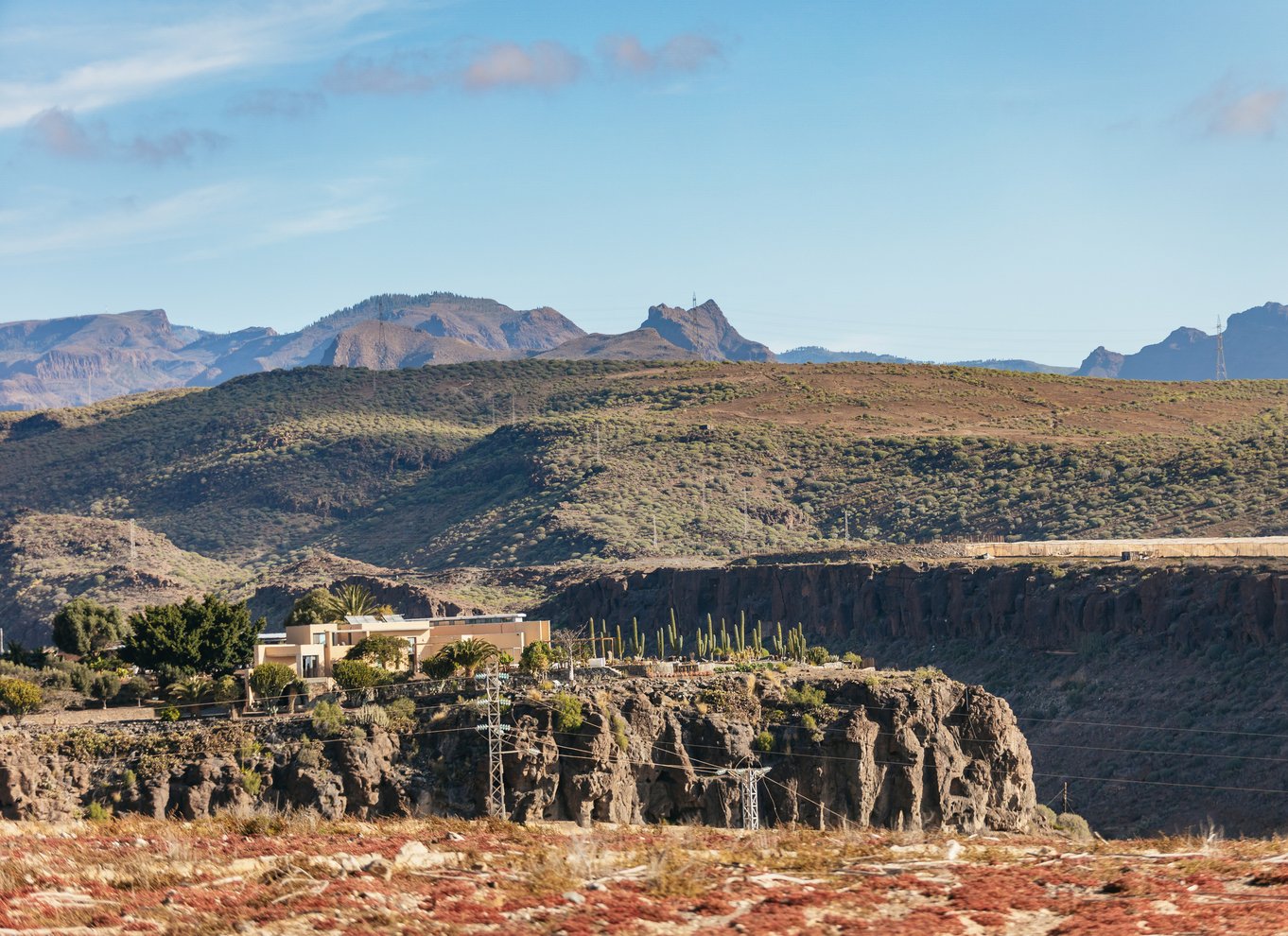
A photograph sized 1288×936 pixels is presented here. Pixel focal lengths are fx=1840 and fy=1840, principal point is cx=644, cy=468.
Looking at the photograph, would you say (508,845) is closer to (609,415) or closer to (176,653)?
(176,653)

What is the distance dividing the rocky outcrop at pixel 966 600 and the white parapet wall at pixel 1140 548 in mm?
5632

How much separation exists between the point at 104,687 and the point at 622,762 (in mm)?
19635

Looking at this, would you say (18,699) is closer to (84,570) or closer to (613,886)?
(613,886)

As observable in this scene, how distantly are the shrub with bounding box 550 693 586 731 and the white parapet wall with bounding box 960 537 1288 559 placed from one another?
48983 millimetres

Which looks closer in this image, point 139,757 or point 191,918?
point 191,918

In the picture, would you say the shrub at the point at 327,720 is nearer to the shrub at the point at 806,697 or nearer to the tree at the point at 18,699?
the tree at the point at 18,699

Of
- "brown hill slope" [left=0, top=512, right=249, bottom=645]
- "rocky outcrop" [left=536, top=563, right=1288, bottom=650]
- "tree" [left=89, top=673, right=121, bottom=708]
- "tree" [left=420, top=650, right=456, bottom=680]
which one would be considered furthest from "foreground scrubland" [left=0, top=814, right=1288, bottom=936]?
"brown hill slope" [left=0, top=512, right=249, bottom=645]

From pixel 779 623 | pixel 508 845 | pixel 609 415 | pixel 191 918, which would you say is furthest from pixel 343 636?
pixel 609 415

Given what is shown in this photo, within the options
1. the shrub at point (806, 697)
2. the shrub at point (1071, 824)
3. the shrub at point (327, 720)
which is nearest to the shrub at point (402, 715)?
the shrub at point (327, 720)

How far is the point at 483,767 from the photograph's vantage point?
2083 inches

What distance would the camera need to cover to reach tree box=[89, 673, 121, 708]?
6244 cm

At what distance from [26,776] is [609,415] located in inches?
5624

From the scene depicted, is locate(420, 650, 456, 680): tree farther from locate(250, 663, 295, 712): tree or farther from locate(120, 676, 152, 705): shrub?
locate(120, 676, 152, 705): shrub

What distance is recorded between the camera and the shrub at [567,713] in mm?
54156
